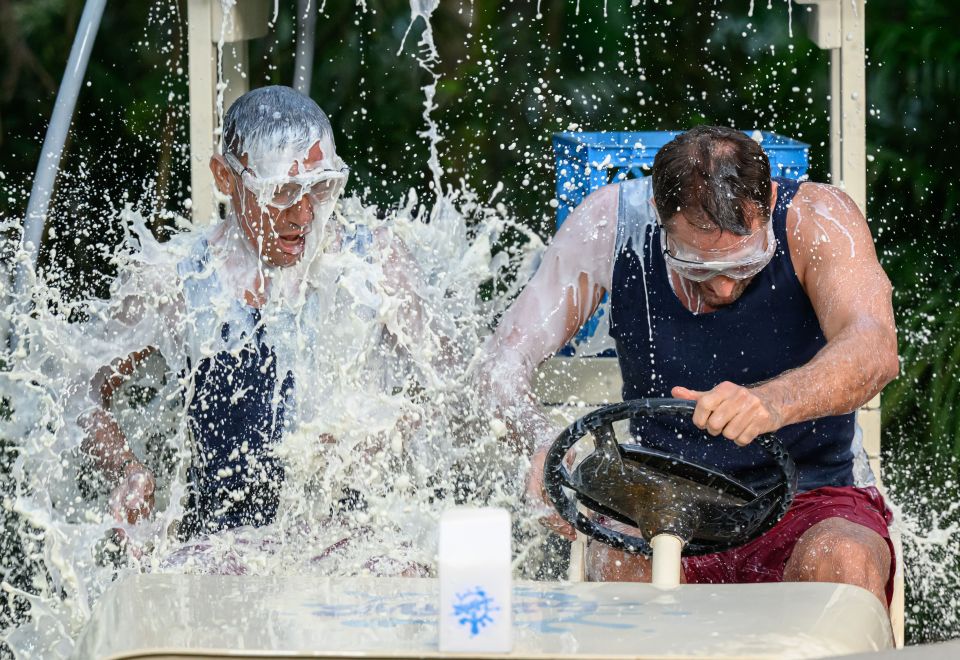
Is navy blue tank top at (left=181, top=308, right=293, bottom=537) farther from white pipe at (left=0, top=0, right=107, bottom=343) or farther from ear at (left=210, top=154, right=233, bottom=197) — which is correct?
white pipe at (left=0, top=0, right=107, bottom=343)

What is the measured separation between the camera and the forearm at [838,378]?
2518 mm

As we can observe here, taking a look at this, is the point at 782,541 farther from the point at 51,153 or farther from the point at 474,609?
the point at 51,153

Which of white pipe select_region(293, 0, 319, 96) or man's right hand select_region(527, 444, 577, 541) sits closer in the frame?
man's right hand select_region(527, 444, 577, 541)

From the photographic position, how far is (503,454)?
3545 mm

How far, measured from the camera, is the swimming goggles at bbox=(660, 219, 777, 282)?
9.49 feet

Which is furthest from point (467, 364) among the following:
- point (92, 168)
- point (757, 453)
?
point (92, 168)

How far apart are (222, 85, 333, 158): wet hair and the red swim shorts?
1.31 meters

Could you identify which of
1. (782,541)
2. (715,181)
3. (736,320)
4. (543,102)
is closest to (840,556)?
(782,541)

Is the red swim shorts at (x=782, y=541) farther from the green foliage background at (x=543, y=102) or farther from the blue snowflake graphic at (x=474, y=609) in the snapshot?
the green foliage background at (x=543, y=102)

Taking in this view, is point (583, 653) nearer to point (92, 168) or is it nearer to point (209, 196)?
A: point (209, 196)

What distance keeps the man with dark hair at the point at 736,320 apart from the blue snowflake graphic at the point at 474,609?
3.02 feet

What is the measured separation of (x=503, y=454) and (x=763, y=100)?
10.7ft

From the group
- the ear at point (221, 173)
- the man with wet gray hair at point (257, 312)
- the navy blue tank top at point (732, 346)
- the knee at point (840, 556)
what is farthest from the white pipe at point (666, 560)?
the ear at point (221, 173)

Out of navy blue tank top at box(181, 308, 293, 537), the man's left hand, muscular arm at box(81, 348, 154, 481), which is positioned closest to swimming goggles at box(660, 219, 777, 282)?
the man's left hand
